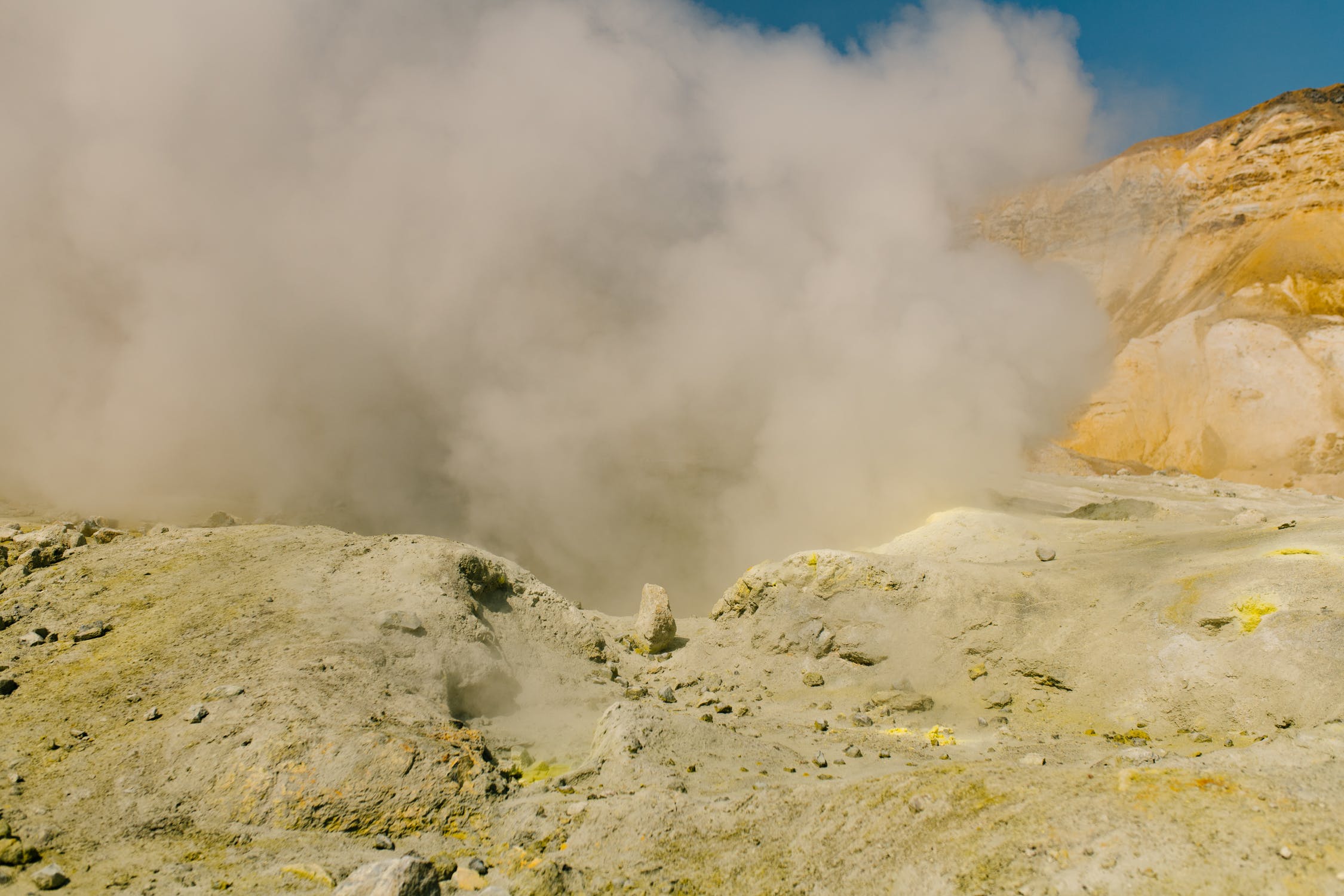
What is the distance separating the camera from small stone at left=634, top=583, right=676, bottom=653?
24.0 feet

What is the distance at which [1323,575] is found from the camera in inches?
197

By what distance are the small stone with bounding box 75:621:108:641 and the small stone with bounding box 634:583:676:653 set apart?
435 cm

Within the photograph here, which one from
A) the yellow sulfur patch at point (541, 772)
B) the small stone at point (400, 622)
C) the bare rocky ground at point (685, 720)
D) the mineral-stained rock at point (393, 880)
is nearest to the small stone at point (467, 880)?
the bare rocky ground at point (685, 720)

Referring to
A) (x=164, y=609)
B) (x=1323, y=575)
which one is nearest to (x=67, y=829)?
(x=164, y=609)

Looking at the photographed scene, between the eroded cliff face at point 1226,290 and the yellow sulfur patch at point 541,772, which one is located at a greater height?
the eroded cliff face at point 1226,290

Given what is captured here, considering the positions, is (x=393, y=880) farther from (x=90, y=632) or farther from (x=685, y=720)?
(x=90, y=632)

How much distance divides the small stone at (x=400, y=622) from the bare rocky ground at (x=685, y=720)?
0.02m

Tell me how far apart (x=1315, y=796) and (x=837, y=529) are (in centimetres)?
995

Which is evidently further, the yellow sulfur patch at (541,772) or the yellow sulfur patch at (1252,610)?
the yellow sulfur patch at (1252,610)

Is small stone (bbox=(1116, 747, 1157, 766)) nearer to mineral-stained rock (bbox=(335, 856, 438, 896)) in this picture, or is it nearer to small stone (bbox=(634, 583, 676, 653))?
mineral-stained rock (bbox=(335, 856, 438, 896))

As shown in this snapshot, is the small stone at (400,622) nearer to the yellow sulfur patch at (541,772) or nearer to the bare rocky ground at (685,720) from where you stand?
the bare rocky ground at (685,720)

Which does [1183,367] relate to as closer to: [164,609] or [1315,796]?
[1315,796]

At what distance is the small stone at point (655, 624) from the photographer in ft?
24.0

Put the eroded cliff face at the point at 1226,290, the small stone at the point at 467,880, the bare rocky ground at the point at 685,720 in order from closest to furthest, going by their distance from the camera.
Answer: the bare rocky ground at the point at 685,720 < the small stone at the point at 467,880 < the eroded cliff face at the point at 1226,290
